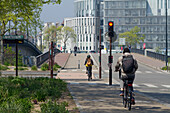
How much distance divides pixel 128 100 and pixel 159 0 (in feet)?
495

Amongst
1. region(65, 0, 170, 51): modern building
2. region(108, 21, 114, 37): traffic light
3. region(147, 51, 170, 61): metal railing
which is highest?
region(65, 0, 170, 51): modern building

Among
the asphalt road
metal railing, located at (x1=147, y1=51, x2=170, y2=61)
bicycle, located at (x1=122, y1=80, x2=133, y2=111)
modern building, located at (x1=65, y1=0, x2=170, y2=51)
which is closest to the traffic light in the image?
the asphalt road

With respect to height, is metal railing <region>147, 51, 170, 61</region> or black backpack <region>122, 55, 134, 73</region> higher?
black backpack <region>122, 55, 134, 73</region>

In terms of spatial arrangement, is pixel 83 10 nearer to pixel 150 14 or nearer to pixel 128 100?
pixel 150 14

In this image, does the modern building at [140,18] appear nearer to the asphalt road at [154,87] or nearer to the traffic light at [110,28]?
the asphalt road at [154,87]

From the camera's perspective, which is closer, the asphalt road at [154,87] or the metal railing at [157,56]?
the asphalt road at [154,87]

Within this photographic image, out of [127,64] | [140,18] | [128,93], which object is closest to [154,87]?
[128,93]

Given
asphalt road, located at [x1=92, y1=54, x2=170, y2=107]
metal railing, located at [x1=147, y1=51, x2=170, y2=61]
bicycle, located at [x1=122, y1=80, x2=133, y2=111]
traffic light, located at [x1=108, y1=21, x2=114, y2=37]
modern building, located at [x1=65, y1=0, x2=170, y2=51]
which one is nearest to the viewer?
bicycle, located at [x1=122, y1=80, x2=133, y2=111]

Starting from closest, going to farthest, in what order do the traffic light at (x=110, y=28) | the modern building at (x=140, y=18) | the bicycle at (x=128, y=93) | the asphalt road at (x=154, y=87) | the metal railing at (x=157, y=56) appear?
the bicycle at (x=128, y=93) → the asphalt road at (x=154, y=87) → the traffic light at (x=110, y=28) → the metal railing at (x=157, y=56) → the modern building at (x=140, y=18)

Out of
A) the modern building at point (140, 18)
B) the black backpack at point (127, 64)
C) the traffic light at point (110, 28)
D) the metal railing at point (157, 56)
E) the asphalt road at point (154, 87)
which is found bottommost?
the asphalt road at point (154, 87)

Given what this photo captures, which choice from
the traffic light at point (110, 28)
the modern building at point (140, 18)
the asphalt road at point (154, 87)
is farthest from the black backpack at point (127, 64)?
the modern building at point (140, 18)

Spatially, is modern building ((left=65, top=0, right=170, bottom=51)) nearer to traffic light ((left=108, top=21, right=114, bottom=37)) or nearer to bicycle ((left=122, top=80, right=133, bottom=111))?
traffic light ((left=108, top=21, right=114, bottom=37))

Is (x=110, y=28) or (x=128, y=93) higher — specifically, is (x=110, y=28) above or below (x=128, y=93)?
above

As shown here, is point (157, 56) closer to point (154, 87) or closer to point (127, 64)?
point (154, 87)
